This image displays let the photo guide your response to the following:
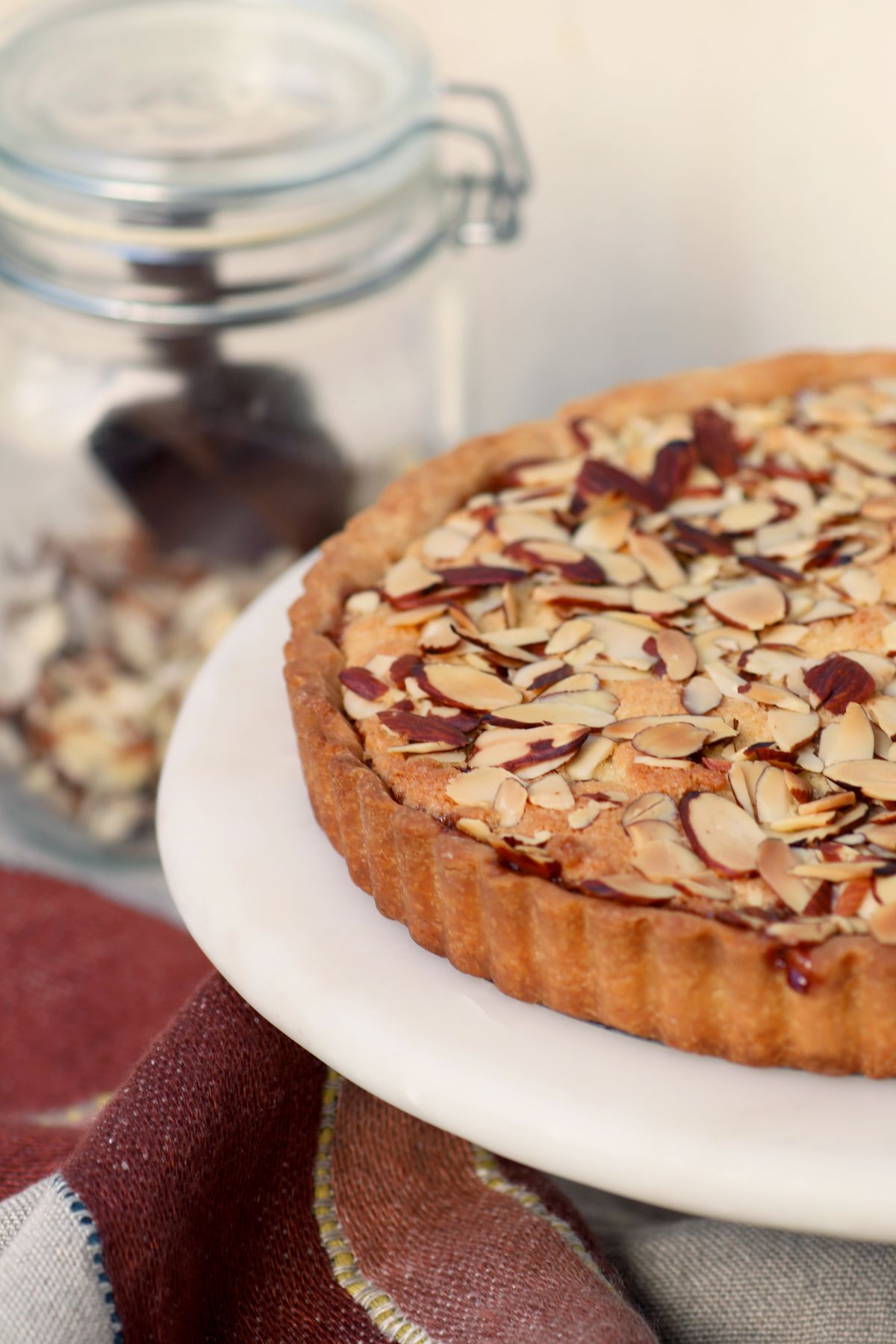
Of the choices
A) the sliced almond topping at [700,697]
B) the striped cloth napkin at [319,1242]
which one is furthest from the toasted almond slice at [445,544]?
the striped cloth napkin at [319,1242]

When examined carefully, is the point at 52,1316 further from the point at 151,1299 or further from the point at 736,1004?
the point at 736,1004

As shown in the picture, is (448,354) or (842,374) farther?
(448,354)

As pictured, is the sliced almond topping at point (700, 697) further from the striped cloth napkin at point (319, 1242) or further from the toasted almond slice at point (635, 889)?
the striped cloth napkin at point (319, 1242)

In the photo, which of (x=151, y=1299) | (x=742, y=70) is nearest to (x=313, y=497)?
(x=742, y=70)

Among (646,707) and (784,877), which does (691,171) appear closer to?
(646,707)

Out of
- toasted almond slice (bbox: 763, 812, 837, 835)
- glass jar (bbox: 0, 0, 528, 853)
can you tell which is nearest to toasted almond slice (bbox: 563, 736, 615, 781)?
toasted almond slice (bbox: 763, 812, 837, 835)
